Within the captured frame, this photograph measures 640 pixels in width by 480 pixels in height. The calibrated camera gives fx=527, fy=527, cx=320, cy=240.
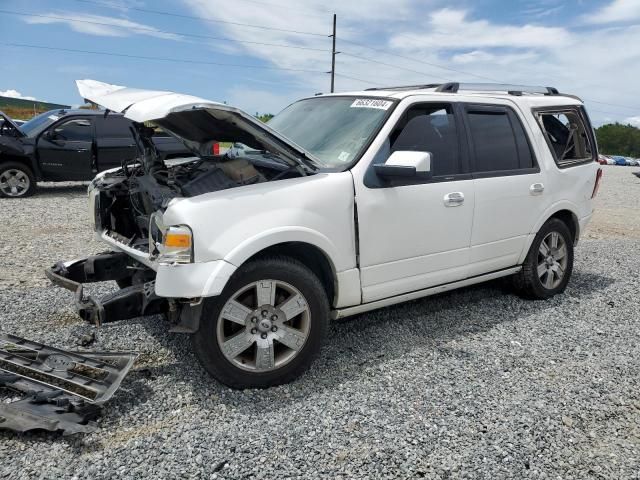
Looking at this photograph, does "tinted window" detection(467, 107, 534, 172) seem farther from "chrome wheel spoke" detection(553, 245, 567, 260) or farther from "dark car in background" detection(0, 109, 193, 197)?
"dark car in background" detection(0, 109, 193, 197)

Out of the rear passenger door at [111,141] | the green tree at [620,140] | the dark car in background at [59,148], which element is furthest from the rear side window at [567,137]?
the green tree at [620,140]

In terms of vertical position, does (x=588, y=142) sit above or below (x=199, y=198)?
Result: above

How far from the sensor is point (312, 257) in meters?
3.60

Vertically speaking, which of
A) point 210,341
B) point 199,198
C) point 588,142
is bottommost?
point 210,341

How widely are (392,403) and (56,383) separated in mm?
2093

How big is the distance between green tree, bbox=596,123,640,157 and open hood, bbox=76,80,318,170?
109600 millimetres

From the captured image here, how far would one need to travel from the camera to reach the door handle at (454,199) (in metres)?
4.11

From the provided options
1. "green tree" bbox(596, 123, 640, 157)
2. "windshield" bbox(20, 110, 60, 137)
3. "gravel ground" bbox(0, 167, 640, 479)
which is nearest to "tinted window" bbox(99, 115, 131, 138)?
"windshield" bbox(20, 110, 60, 137)

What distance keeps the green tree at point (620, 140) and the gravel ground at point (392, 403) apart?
355ft

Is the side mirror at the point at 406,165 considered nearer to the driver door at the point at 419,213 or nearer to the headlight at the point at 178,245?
the driver door at the point at 419,213

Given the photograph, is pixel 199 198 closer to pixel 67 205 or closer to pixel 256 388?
pixel 256 388

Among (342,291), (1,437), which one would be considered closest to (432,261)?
(342,291)

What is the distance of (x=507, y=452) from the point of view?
2.82 meters

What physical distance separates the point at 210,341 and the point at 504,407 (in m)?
1.85
